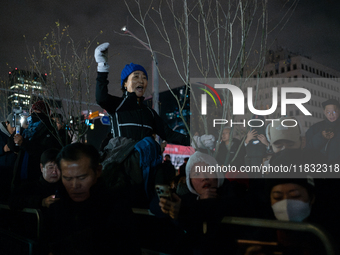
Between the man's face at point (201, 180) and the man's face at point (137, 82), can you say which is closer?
the man's face at point (201, 180)

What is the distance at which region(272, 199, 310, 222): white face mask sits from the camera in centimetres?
163

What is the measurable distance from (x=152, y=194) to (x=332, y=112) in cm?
245

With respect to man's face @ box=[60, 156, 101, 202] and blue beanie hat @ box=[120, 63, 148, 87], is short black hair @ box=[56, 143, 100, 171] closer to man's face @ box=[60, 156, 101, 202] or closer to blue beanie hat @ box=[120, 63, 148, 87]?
man's face @ box=[60, 156, 101, 202]

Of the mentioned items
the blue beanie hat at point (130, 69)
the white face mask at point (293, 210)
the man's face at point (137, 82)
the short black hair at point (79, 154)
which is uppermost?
the blue beanie hat at point (130, 69)

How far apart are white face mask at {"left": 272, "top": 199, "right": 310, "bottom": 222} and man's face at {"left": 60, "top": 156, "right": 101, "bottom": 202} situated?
51.0 inches

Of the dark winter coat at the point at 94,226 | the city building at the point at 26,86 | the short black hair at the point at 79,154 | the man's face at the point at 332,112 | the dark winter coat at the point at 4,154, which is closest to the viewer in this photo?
the dark winter coat at the point at 94,226

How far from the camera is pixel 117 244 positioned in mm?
1910

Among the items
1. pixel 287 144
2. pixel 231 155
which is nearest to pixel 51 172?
pixel 231 155

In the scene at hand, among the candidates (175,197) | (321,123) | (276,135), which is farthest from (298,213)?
(321,123)

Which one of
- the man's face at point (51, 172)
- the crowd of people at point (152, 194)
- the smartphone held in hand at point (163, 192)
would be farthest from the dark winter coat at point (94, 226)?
the man's face at point (51, 172)

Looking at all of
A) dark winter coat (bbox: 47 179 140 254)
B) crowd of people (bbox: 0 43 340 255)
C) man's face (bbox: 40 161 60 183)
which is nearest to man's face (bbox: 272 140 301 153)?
crowd of people (bbox: 0 43 340 255)

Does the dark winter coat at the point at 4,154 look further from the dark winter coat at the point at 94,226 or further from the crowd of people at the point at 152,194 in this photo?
the dark winter coat at the point at 94,226

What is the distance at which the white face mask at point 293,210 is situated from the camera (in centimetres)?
163

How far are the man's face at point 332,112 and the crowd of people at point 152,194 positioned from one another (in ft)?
1.12
